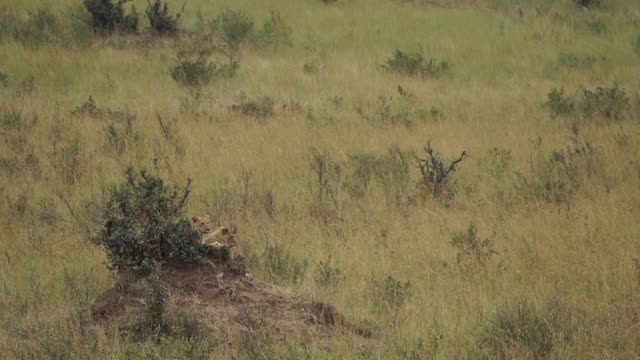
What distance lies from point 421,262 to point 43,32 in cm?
1137

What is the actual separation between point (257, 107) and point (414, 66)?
428 centimetres

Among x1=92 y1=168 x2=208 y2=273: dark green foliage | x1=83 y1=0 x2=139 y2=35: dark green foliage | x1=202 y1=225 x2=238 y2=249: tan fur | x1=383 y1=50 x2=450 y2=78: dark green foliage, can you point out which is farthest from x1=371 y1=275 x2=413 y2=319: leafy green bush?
x1=83 y1=0 x2=139 y2=35: dark green foliage

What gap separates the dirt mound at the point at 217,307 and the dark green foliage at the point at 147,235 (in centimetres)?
12

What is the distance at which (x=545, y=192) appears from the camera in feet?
25.1

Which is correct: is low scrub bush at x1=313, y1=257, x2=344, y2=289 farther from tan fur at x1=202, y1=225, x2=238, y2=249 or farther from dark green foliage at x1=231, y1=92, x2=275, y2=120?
dark green foliage at x1=231, y1=92, x2=275, y2=120

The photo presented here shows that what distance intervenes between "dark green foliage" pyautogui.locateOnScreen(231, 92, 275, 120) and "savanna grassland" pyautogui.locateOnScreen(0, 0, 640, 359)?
39mm

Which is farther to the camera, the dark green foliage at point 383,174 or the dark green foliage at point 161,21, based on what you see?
the dark green foliage at point 161,21

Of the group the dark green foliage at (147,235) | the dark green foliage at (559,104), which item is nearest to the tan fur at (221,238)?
the dark green foliage at (147,235)

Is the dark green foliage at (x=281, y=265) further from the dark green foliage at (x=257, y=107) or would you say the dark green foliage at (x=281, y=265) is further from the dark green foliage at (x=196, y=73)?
the dark green foliage at (x=196, y=73)

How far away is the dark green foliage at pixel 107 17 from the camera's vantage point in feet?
51.4

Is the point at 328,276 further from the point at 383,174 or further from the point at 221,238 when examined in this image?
the point at 383,174

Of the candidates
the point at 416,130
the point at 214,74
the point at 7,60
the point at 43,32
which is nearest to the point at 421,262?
the point at 416,130

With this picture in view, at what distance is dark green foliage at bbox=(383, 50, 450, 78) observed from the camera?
1470cm

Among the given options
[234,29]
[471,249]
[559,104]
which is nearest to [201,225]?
[471,249]
